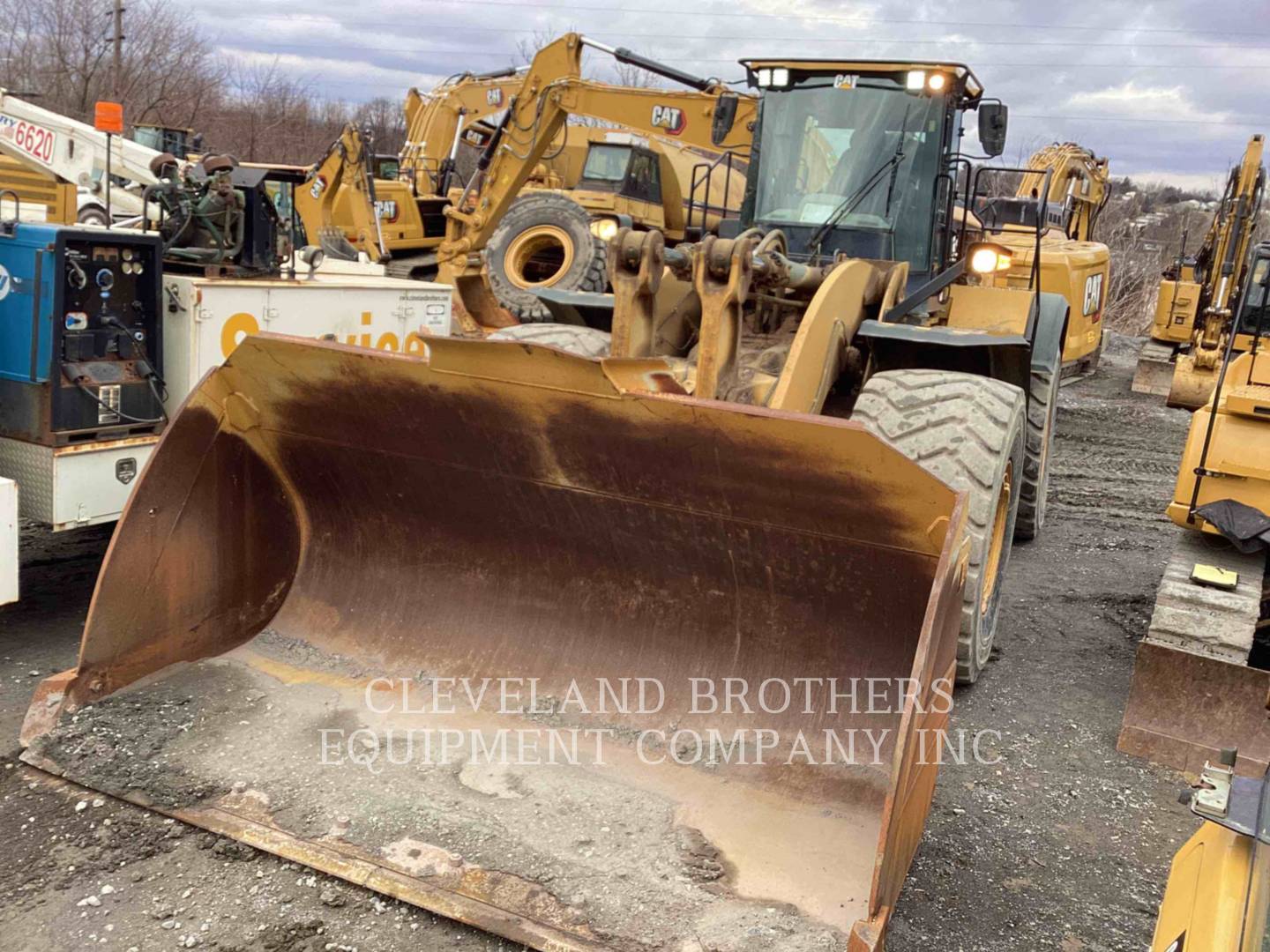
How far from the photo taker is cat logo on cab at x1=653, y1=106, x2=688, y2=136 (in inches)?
528

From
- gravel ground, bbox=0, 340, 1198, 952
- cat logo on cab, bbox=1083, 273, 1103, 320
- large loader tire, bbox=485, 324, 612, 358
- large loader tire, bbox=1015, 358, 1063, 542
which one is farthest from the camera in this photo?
cat logo on cab, bbox=1083, 273, 1103, 320

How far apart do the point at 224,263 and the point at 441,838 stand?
317 centimetres

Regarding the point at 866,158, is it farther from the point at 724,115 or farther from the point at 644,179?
the point at 644,179

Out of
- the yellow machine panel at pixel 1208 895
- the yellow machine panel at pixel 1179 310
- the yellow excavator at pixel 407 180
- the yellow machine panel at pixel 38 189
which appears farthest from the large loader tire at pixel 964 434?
the yellow machine panel at pixel 1179 310

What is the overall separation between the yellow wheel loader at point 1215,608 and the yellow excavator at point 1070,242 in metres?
2.54

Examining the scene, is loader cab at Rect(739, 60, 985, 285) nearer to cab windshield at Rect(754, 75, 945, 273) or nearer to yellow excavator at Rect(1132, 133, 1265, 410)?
cab windshield at Rect(754, 75, 945, 273)

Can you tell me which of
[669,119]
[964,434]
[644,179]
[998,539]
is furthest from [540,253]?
[964,434]

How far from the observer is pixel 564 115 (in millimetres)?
12070

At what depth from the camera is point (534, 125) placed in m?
11.8

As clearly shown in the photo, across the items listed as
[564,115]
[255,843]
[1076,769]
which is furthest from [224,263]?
[564,115]

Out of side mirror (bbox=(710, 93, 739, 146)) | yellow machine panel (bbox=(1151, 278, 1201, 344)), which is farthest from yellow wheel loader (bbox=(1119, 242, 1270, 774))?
yellow machine panel (bbox=(1151, 278, 1201, 344))

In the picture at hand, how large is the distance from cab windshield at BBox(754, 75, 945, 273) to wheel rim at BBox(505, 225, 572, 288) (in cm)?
632

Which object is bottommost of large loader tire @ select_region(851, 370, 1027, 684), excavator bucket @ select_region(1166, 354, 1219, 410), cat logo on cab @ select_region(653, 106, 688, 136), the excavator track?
the excavator track

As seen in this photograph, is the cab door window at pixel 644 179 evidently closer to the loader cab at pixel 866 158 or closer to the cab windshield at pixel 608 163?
the cab windshield at pixel 608 163
